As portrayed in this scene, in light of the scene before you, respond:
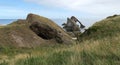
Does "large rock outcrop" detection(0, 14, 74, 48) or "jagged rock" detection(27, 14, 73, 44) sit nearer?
"large rock outcrop" detection(0, 14, 74, 48)

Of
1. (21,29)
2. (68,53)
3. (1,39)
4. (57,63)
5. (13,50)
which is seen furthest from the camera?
(21,29)

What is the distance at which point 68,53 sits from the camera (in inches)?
408

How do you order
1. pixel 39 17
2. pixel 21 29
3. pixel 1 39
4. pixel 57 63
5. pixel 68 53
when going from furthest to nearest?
1. pixel 39 17
2. pixel 21 29
3. pixel 1 39
4. pixel 68 53
5. pixel 57 63

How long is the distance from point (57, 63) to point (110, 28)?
1773 cm

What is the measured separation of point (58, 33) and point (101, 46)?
20763 millimetres

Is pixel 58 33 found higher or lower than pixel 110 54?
lower

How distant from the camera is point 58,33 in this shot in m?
31.4

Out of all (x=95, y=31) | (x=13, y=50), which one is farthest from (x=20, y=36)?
(x=95, y=31)

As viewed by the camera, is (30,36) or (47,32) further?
(47,32)

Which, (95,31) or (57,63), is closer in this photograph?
(57,63)

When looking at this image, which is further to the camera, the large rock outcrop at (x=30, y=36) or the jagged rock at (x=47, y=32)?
the jagged rock at (x=47, y=32)

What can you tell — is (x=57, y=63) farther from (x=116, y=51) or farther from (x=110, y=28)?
(x=110, y=28)

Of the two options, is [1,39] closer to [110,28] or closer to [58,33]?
[58,33]

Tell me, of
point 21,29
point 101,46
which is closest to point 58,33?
point 21,29
